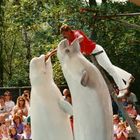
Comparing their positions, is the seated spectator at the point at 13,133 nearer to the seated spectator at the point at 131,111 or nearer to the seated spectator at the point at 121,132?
the seated spectator at the point at 121,132

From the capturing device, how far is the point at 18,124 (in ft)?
37.9

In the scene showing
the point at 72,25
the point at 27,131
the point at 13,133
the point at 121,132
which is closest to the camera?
the point at 121,132

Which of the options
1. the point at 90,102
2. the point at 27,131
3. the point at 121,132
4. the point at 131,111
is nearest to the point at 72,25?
the point at 131,111

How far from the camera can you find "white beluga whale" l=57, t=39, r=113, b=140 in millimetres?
6566

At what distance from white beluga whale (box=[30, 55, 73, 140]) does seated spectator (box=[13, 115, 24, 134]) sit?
431 cm

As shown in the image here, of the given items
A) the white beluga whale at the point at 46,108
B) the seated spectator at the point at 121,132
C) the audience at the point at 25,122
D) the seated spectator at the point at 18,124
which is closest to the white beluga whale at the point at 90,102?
the white beluga whale at the point at 46,108

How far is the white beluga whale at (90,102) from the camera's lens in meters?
6.57

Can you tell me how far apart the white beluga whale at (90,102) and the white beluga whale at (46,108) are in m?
0.42

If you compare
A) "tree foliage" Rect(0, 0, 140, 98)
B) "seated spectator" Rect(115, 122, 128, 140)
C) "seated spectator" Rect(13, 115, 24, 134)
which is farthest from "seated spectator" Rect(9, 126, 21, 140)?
"tree foliage" Rect(0, 0, 140, 98)

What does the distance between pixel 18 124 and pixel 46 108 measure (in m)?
4.53

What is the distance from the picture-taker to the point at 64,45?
684cm

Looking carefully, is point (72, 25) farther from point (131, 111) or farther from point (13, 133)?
point (13, 133)

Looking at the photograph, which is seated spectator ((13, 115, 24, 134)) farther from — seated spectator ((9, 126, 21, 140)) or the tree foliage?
the tree foliage

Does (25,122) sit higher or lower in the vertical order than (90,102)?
lower
